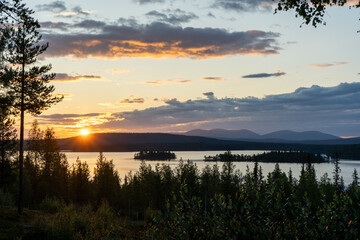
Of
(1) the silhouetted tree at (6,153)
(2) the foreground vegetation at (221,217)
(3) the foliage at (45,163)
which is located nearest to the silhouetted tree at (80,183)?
(3) the foliage at (45,163)

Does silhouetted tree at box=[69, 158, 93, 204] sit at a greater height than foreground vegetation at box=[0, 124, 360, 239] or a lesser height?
lesser

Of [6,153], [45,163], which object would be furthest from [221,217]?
[45,163]

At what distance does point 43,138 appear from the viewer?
233 ft

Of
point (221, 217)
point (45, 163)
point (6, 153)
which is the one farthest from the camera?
point (45, 163)

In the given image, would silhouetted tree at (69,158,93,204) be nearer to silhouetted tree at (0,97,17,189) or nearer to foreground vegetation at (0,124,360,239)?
foreground vegetation at (0,124,360,239)

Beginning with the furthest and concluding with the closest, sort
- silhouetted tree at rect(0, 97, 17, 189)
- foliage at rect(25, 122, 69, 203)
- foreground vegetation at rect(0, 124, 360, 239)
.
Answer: foliage at rect(25, 122, 69, 203) → silhouetted tree at rect(0, 97, 17, 189) → foreground vegetation at rect(0, 124, 360, 239)

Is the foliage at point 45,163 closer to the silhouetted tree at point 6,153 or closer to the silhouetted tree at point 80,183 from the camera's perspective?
the silhouetted tree at point 80,183

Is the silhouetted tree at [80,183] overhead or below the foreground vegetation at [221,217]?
below

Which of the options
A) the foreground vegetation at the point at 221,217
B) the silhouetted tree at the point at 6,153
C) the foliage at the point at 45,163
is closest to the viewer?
the foreground vegetation at the point at 221,217

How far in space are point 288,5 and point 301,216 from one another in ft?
24.6

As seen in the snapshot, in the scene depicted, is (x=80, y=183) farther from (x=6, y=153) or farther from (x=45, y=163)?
(x=6, y=153)

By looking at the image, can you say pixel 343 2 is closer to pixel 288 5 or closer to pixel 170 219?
pixel 288 5

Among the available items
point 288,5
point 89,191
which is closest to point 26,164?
point 89,191

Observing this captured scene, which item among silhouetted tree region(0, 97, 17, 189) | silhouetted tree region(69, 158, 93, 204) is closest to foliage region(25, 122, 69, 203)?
silhouetted tree region(69, 158, 93, 204)
